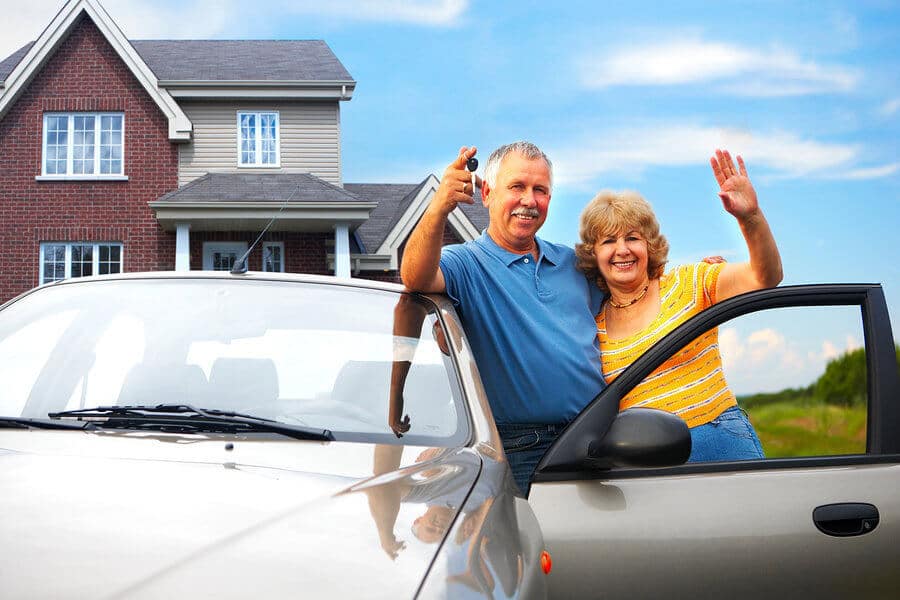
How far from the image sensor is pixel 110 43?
24609 mm

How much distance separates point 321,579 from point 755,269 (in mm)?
2487

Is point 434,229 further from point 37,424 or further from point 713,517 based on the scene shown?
point 37,424

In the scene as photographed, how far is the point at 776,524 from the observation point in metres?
2.66

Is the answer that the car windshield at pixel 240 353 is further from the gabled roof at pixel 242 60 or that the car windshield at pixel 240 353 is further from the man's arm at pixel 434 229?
the gabled roof at pixel 242 60

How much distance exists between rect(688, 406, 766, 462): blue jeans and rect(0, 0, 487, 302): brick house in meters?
20.6

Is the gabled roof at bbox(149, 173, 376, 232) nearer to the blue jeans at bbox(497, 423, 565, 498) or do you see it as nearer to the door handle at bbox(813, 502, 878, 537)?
the blue jeans at bbox(497, 423, 565, 498)

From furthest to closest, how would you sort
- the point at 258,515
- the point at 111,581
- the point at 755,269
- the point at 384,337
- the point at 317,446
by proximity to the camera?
the point at 755,269 → the point at 384,337 → the point at 317,446 → the point at 258,515 → the point at 111,581

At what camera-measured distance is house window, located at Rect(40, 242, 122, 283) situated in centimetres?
2416

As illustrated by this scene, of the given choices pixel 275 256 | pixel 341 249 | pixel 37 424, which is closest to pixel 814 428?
pixel 37 424

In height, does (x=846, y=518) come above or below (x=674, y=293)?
below

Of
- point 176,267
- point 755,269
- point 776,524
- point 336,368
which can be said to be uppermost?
point 176,267

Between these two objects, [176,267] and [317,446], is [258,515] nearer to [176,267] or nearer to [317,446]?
[317,446]

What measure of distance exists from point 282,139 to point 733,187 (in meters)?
22.5

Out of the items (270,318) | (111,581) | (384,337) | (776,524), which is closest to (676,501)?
(776,524)
